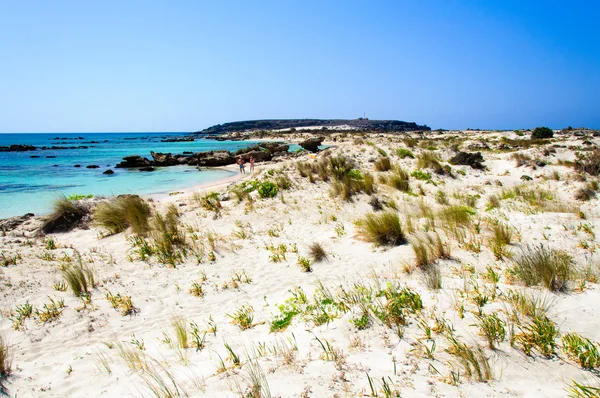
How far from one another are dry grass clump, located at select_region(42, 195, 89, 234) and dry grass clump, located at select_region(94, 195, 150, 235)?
848mm

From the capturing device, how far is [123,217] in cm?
869

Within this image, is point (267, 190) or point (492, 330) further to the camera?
point (267, 190)

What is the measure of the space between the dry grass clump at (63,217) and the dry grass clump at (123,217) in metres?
0.85

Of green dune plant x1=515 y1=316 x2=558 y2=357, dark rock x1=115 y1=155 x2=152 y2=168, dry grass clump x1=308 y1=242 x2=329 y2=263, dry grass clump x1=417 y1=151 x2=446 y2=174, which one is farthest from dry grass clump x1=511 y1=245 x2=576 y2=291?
dark rock x1=115 y1=155 x2=152 y2=168

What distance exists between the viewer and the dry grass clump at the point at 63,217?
8875 millimetres

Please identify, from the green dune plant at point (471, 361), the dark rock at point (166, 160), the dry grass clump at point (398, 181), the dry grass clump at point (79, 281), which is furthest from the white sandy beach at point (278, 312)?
the dark rock at point (166, 160)

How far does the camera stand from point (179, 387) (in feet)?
9.59

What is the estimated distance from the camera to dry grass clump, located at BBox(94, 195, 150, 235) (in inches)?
324

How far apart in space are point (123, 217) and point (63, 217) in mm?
2088

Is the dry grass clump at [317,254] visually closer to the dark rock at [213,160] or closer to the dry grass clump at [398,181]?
the dry grass clump at [398,181]

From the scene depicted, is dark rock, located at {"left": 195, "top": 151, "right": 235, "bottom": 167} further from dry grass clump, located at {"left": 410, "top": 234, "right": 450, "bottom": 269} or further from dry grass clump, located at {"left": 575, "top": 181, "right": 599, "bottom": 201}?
dry grass clump, located at {"left": 410, "top": 234, "right": 450, "bottom": 269}

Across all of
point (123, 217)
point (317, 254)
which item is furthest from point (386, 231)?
point (123, 217)

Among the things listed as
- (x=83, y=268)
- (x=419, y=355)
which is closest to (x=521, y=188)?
(x=419, y=355)

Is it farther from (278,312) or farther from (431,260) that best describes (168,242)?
(431,260)
